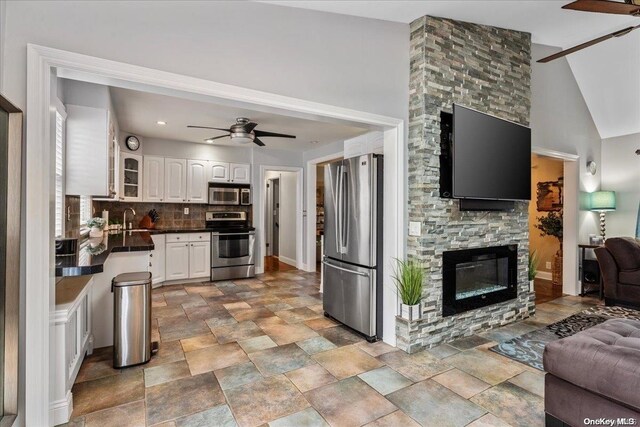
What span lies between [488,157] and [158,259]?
502 cm

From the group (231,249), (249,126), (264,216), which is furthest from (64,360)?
(264,216)

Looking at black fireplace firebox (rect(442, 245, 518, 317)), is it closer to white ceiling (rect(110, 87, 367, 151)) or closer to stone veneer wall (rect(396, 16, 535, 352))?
stone veneer wall (rect(396, 16, 535, 352))

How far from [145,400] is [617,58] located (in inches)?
255

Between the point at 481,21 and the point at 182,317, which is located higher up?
the point at 481,21

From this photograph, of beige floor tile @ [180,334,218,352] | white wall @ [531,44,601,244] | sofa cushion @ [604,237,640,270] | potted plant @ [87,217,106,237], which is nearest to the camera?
beige floor tile @ [180,334,218,352]

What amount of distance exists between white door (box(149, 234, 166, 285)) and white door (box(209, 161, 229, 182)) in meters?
1.45

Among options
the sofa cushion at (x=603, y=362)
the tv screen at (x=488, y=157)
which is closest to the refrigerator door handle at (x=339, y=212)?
the tv screen at (x=488, y=157)

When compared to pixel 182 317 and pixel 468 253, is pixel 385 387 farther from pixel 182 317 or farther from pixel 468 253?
pixel 182 317

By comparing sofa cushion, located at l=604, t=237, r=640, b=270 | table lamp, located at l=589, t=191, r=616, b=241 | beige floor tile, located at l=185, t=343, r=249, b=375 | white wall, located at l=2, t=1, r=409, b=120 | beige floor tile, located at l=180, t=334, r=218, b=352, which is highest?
white wall, located at l=2, t=1, r=409, b=120

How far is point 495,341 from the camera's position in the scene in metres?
3.25

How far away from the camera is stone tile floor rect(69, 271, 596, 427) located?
205 centimetres

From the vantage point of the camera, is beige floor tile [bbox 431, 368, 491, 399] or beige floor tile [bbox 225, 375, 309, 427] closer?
beige floor tile [bbox 225, 375, 309, 427]

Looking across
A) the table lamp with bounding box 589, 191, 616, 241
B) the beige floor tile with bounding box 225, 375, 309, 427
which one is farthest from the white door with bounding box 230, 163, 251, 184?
the table lamp with bounding box 589, 191, 616, 241

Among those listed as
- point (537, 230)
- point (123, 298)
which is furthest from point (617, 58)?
point (123, 298)
